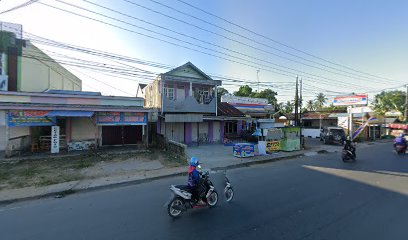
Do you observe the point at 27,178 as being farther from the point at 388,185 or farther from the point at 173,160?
the point at 388,185

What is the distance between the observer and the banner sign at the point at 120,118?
45.1 ft

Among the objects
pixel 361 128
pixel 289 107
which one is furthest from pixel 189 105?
pixel 289 107

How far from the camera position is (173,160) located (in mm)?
11398

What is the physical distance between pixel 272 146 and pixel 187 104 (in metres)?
8.61

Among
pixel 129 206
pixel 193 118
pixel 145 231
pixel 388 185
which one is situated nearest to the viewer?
pixel 145 231

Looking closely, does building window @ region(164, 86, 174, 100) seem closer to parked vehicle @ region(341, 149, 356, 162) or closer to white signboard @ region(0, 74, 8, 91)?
white signboard @ region(0, 74, 8, 91)

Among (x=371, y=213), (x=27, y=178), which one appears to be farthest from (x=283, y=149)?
(x=27, y=178)

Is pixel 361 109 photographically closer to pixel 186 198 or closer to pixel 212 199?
pixel 212 199

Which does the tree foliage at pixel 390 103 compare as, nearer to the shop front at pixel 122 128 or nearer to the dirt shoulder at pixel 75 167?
the shop front at pixel 122 128

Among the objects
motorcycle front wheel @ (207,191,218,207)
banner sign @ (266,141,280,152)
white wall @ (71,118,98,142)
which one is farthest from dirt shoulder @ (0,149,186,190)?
banner sign @ (266,141,280,152)

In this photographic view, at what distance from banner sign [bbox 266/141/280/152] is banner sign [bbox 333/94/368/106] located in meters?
18.0

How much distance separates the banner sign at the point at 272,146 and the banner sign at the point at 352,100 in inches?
708

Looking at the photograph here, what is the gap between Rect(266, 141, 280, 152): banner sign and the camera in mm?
14367

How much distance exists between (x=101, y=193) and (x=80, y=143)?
398 inches
